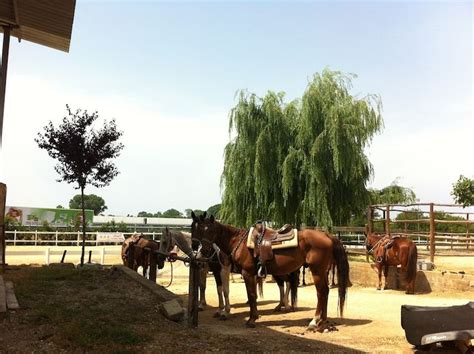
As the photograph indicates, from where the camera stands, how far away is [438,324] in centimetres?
472

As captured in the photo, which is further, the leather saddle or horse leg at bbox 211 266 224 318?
horse leg at bbox 211 266 224 318

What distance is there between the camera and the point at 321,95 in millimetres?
16547

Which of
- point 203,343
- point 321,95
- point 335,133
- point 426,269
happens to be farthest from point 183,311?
point 321,95

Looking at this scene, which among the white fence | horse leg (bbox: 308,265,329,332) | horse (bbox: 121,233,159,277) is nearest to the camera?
horse leg (bbox: 308,265,329,332)

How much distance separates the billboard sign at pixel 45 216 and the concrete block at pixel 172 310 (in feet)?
119

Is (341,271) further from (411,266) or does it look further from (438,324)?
(411,266)

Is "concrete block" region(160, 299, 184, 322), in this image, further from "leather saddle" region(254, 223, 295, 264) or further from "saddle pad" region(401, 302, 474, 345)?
"saddle pad" region(401, 302, 474, 345)

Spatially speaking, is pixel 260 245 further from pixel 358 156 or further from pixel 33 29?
pixel 358 156

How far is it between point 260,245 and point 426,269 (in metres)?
6.42

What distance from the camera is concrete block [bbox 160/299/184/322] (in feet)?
18.7

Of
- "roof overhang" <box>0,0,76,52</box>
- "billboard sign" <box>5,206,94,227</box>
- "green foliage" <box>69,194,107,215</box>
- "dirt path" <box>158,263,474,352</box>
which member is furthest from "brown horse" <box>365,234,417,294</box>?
"green foliage" <box>69,194,107,215</box>

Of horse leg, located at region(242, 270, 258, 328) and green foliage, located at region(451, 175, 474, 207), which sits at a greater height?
green foliage, located at region(451, 175, 474, 207)

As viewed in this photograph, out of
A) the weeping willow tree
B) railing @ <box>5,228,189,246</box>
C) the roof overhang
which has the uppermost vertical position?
the roof overhang

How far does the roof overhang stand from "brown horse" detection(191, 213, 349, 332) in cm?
593
